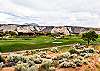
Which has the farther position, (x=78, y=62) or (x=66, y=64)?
(x=78, y=62)

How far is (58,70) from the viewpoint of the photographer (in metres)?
27.1

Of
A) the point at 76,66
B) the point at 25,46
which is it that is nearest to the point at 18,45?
the point at 25,46

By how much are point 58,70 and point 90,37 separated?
37718mm

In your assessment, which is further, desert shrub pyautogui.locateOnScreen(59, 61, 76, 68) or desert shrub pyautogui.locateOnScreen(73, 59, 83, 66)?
desert shrub pyautogui.locateOnScreen(73, 59, 83, 66)

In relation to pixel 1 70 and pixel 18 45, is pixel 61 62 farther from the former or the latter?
pixel 18 45

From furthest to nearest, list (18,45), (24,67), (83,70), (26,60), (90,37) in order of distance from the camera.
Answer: (90,37) < (18,45) < (26,60) < (83,70) < (24,67)

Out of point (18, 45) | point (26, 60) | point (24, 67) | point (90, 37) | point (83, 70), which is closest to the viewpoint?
point (24, 67)

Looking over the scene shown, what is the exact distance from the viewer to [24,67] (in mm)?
25531

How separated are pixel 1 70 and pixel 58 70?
20.1 feet

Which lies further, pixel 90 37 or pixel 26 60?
pixel 90 37

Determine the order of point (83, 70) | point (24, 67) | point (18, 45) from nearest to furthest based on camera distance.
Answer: point (24, 67) < point (83, 70) < point (18, 45)

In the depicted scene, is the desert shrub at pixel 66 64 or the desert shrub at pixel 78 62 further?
the desert shrub at pixel 78 62

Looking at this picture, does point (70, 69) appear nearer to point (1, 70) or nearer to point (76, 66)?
point (76, 66)

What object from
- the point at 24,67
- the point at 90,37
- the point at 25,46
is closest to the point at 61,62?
the point at 24,67
